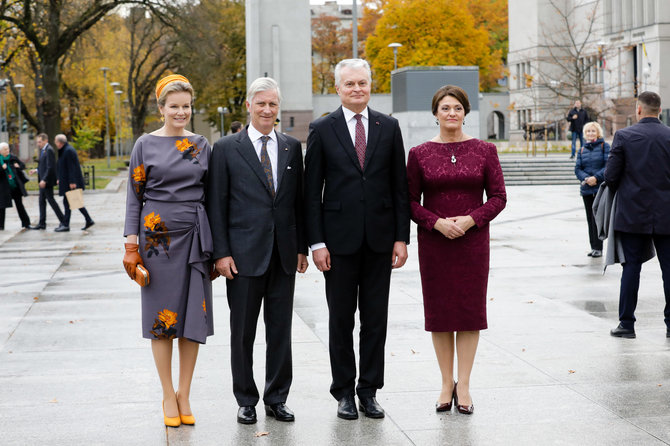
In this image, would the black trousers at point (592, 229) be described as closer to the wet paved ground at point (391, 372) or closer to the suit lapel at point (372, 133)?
the wet paved ground at point (391, 372)

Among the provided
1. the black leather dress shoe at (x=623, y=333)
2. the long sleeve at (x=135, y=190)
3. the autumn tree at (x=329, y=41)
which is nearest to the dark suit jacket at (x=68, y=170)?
the black leather dress shoe at (x=623, y=333)

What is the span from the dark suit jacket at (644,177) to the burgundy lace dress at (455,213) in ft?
8.84

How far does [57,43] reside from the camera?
36.9 meters

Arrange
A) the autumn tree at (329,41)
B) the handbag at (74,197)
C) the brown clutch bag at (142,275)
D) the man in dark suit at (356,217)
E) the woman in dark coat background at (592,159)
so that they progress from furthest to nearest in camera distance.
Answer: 1. the autumn tree at (329,41)
2. the handbag at (74,197)
3. the woman in dark coat background at (592,159)
4. the man in dark suit at (356,217)
5. the brown clutch bag at (142,275)

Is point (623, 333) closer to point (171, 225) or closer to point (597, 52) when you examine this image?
point (171, 225)

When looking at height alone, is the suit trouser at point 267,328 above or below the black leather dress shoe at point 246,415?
above

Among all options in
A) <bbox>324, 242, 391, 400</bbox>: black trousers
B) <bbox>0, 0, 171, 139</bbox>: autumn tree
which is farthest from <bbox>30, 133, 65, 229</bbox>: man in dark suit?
<bbox>0, 0, 171, 139</bbox>: autumn tree

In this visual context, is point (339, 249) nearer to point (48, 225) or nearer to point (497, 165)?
point (497, 165)

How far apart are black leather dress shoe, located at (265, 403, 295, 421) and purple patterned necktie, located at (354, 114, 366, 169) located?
5.24ft

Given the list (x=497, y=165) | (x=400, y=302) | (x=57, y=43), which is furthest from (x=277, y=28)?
(x=497, y=165)

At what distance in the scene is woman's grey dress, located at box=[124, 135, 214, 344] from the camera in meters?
5.43

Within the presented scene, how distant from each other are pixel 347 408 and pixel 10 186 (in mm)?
15937

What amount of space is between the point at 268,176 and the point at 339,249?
24.6 inches

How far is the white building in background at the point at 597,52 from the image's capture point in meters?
61.5
